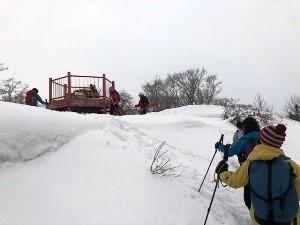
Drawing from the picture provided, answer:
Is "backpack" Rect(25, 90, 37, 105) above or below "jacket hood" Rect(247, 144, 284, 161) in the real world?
above

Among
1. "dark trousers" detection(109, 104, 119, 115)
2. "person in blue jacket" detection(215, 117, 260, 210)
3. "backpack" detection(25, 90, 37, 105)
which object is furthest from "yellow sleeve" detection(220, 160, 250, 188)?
"backpack" detection(25, 90, 37, 105)

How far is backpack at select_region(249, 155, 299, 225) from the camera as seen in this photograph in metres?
3.97

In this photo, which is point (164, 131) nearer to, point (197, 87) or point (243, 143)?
point (243, 143)

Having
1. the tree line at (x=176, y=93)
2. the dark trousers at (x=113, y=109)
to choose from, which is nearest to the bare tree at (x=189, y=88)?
the tree line at (x=176, y=93)

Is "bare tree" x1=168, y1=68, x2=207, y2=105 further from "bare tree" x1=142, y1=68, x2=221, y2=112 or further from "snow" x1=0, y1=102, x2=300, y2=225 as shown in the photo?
"snow" x1=0, y1=102, x2=300, y2=225

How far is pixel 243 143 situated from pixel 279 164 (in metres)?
1.72

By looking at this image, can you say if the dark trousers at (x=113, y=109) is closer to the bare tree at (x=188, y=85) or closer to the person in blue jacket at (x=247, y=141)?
the person in blue jacket at (x=247, y=141)

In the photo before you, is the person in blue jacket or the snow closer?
the snow

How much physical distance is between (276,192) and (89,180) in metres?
3.08

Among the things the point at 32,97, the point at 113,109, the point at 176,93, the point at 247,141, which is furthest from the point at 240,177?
the point at 176,93

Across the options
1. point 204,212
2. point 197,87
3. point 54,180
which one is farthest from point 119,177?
point 197,87

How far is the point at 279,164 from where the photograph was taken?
4.03 m

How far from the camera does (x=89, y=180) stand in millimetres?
5867

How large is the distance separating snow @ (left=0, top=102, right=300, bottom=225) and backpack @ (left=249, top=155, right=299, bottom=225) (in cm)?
173
